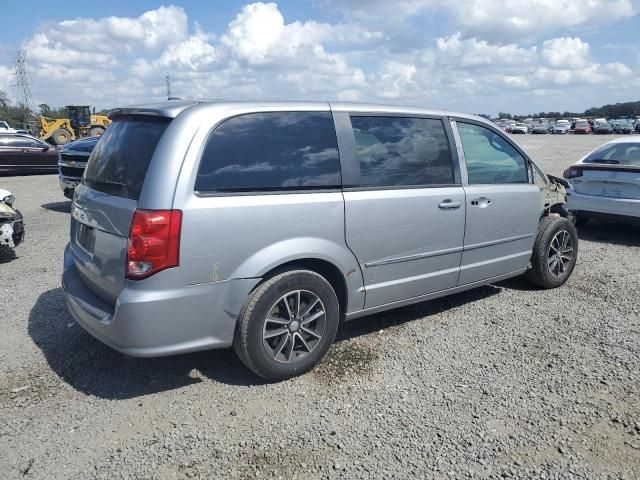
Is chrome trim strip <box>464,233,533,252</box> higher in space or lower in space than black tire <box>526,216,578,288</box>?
higher

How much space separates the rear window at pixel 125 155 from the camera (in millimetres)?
3201

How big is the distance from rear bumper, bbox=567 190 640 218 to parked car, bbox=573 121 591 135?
5726cm

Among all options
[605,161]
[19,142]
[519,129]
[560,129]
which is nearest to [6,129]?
[19,142]

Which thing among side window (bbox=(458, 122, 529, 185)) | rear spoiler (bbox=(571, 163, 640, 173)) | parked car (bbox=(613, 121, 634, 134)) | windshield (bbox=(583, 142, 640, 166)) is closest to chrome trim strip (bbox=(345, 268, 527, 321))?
side window (bbox=(458, 122, 529, 185))

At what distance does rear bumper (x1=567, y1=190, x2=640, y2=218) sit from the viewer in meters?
7.16

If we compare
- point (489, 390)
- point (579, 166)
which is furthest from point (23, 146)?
point (489, 390)

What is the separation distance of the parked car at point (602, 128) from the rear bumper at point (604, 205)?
57302 millimetres

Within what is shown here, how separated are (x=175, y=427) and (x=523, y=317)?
3222 millimetres

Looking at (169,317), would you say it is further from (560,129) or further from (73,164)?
(560,129)

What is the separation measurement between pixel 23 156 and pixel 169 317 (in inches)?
665

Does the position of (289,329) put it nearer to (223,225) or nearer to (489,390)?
(223,225)

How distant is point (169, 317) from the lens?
121 inches

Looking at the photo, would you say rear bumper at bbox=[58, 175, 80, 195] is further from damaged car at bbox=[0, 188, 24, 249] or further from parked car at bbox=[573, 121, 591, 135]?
parked car at bbox=[573, 121, 591, 135]

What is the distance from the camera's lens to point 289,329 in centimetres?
352
